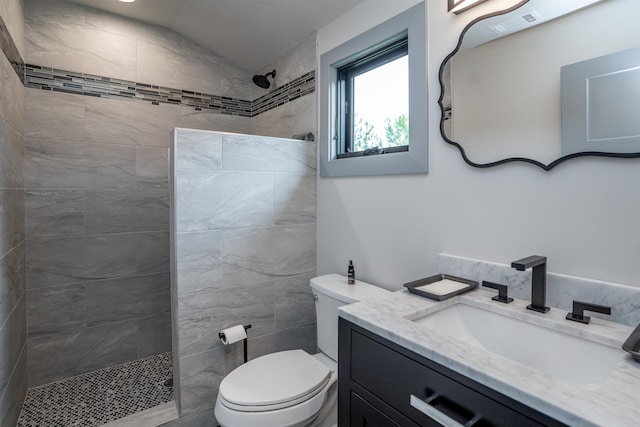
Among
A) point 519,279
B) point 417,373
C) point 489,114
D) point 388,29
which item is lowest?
point 417,373

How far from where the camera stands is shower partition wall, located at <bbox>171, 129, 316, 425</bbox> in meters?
1.69

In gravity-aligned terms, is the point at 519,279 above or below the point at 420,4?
below

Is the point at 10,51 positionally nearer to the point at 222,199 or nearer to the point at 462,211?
the point at 222,199

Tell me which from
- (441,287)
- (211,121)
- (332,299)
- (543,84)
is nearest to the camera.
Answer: (543,84)

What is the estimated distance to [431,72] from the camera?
143cm

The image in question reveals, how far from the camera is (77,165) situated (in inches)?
85.0

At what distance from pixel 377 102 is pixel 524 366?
1458 mm

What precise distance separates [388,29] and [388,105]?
35 cm

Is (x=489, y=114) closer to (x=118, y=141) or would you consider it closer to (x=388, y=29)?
(x=388, y=29)

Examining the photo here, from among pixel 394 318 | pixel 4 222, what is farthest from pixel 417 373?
pixel 4 222

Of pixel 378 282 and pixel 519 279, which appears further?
pixel 378 282

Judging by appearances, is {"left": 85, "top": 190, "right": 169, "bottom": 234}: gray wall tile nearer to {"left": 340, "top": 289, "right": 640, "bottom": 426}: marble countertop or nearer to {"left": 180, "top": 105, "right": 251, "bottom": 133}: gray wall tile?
{"left": 180, "top": 105, "right": 251, "bottom": 133}: gray wall tile

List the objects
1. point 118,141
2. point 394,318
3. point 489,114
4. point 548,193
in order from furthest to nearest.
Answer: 1. point 118,141
2. point 489,114
3. point 548,193
4. point 394,318

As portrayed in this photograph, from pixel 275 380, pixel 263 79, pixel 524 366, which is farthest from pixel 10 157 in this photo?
pixel 524 366
